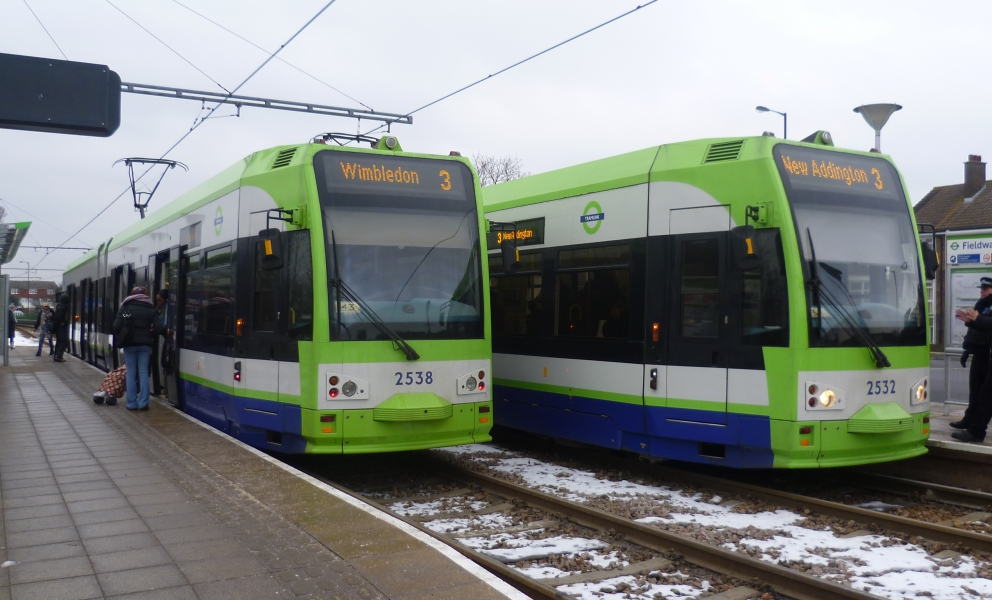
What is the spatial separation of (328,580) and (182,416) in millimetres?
7197

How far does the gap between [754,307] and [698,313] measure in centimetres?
57

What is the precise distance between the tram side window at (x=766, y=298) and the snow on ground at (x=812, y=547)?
5.09 feet

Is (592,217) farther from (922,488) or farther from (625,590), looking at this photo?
(625,590)

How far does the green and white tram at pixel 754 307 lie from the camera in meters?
7.57

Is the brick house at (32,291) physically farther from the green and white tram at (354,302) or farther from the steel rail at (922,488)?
the steel rail at (922,488)

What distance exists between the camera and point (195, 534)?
5508 millimetres

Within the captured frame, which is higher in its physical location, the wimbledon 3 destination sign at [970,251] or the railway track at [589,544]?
the wimbledon 3 destination sign at [970,251]

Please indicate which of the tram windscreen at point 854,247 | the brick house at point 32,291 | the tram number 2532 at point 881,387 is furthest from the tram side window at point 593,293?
the brick house at point 32,291

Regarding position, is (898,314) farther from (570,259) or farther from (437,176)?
(437,176)

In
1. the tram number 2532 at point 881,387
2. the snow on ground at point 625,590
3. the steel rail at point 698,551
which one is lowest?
the snow on ground at point 625,590

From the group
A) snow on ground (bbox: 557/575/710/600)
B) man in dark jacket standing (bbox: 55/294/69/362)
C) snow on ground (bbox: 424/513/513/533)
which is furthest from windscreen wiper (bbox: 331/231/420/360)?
man in dark jacket standing (bbox: 55/294/69/362)

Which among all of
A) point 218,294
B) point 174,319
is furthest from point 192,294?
point 218,294

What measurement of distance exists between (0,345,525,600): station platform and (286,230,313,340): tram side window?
1273 mm

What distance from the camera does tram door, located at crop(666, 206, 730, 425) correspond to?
26.1 feet
